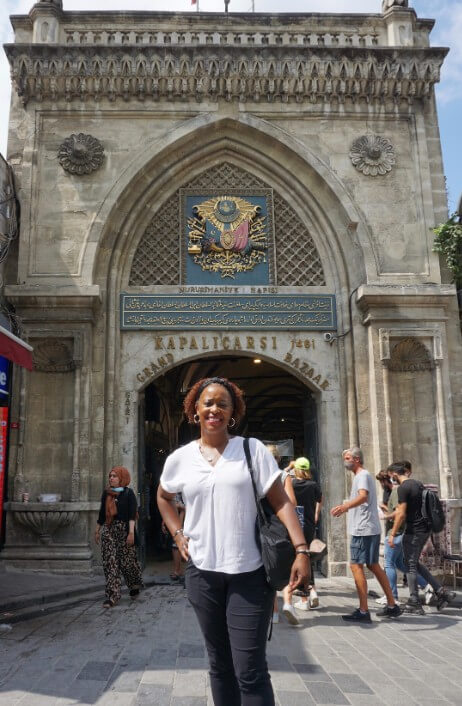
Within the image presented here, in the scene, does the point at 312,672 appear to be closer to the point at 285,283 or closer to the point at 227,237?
the point at 285,283

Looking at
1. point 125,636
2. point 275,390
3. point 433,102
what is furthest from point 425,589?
point 275,390

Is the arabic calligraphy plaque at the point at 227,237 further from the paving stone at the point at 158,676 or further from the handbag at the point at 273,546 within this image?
the handbag at the point at 273,546

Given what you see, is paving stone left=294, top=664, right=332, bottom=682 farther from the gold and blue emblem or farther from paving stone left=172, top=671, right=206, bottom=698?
the gold and blue emblem

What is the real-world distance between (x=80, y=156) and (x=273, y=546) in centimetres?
898

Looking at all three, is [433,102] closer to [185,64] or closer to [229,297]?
[185,64]

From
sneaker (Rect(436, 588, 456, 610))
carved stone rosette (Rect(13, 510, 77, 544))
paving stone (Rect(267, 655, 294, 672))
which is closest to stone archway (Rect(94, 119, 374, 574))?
carved stone rosette (Rect(13, 510, 77, 544))

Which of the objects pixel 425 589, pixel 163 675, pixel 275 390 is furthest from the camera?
pixel 275 390

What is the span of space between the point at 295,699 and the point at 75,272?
749 cm

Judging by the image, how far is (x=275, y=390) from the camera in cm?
2011

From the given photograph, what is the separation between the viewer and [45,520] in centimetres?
884

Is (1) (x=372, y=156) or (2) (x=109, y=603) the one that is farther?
Answer: (1) (x=372, y=156)

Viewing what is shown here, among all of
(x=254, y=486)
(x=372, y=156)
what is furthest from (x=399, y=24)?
(x=254, y=486)

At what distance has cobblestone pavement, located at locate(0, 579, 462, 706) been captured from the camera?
3738 millimetres

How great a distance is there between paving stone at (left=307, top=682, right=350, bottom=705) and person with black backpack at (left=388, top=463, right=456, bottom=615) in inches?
103
